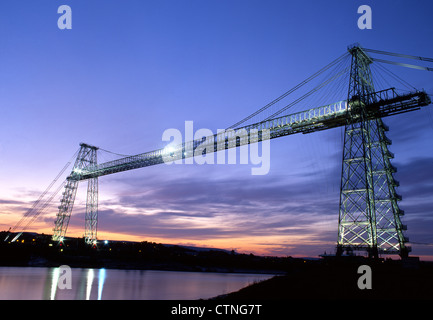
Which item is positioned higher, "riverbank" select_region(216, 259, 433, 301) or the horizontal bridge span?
the horizontal bridge span

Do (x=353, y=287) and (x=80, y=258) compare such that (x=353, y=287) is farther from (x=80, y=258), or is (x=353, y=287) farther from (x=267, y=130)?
(x=80, y=258)

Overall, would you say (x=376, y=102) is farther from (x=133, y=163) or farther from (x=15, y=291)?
(x=133, y=163)

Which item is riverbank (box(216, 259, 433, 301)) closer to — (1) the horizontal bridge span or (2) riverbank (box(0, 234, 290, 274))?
(1) the horizontal bridge span

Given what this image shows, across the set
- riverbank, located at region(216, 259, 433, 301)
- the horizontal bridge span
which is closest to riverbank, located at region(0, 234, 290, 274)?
the horizontal bridge span

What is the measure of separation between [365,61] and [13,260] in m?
70.0

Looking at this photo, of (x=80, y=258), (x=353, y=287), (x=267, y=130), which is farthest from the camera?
(x=80, y=258)

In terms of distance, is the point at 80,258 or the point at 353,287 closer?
the point at 353,287

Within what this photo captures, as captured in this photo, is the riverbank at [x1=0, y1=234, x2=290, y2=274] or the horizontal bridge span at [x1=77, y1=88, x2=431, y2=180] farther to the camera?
the riverbank at [x1=0, y1=234, x2=290, y2=274]

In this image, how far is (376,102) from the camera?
26375 millimetres

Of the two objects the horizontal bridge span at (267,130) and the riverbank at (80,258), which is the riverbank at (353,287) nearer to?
the horizontal bridge span at (267,130)

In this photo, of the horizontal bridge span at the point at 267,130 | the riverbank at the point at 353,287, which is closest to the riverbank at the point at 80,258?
the horizontal bridge span at the point at 267,130

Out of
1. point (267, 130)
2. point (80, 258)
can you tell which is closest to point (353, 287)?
point (267, 130)

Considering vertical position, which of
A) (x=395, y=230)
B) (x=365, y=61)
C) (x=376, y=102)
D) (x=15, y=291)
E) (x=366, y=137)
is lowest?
(x=15, y=291)
